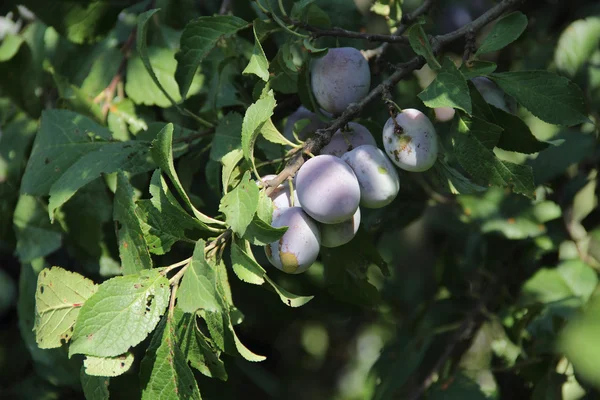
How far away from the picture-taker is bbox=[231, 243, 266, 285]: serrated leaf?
2.14 feet

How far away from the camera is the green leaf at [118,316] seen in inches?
25.3

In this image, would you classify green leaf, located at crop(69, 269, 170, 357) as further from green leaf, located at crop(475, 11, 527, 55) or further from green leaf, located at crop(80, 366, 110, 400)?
green leaf, located at crop(475, 11, 527, 55)

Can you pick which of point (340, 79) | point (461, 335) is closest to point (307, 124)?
point (340, 79)

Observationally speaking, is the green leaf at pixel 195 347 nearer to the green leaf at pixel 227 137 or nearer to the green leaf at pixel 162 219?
the green leaf at pixel 162 219

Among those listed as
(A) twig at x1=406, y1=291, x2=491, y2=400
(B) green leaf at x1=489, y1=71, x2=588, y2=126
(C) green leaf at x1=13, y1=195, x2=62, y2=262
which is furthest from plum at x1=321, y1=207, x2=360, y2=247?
(A) twig at x1=406, y1=291, x2=491, y2=400

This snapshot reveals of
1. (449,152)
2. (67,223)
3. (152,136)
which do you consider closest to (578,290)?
(449,152)

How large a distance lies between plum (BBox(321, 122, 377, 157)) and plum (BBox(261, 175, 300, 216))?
3.0 inches

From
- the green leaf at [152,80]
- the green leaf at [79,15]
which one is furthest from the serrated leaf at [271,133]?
Result: the green leaf at [79,15]

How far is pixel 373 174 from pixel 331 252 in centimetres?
22

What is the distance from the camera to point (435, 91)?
0.70m

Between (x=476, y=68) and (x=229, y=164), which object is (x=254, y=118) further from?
(x=476, y=68)

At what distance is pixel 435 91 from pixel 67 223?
2.23 ft

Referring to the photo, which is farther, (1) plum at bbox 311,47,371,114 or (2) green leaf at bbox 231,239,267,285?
(1) plum at bbox 311,47,371,114

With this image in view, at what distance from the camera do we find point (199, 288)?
625 millimetres
